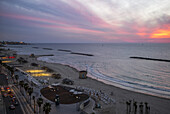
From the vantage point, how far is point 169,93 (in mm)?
27438

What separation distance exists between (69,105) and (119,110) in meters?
7.13

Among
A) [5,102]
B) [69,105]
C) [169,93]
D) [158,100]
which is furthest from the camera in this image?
[169,93]

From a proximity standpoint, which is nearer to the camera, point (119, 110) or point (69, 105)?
point (69, 105)

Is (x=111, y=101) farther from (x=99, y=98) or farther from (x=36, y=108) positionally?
(x=36, y=108)

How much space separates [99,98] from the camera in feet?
66.5

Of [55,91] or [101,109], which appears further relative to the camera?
[55,91]

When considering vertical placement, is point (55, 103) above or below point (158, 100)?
above

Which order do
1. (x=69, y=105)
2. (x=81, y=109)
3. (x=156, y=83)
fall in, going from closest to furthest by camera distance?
(x=81, y=109) → (x=69, y=105) → (x=156, y=83)

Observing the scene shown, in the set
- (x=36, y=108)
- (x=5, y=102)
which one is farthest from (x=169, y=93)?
(x=5, y=102)

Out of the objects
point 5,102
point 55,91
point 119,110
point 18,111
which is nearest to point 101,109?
point 119,110

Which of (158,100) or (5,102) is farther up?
(5,102)

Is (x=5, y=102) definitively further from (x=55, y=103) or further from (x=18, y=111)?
(x=55, y=103)

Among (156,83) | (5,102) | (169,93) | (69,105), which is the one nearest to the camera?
(69,105)

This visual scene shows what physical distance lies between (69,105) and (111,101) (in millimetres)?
7212
